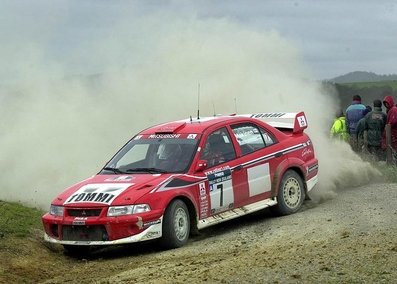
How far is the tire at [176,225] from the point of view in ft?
31.2

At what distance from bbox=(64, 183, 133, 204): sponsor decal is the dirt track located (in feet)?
2.68

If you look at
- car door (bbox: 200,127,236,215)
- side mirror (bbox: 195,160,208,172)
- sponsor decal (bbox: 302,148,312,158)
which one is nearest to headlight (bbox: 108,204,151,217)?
side mirror (bbox: 195,160,208,172)

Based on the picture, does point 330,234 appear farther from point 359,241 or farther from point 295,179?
point 295,179

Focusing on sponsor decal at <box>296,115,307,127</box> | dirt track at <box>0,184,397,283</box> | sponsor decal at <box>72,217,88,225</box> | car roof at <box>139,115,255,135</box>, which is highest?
car roof at <box>139,115,255,135</box>

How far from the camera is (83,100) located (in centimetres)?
1912

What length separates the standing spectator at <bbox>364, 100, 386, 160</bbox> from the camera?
16828 millimetres

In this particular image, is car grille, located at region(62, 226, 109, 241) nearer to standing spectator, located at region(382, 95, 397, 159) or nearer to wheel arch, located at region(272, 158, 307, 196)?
wheel arch, located at region(272, 158, 307, 196)

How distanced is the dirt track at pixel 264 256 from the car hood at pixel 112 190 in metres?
0.78

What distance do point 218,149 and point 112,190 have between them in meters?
2.00

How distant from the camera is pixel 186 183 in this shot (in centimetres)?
995

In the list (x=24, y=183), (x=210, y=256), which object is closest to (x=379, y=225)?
(x=210, y=256)

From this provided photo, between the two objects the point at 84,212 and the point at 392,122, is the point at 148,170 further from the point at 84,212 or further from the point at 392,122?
the point at 392,122

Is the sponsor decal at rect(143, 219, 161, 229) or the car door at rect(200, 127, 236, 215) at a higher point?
the car door at rect(200, 127, 236, 215)

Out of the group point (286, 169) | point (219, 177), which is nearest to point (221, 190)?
point (219, 177)
